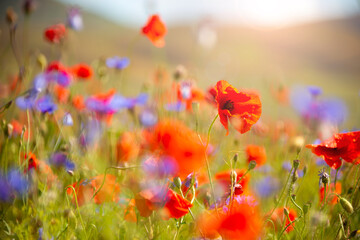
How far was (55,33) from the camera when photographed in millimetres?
1730

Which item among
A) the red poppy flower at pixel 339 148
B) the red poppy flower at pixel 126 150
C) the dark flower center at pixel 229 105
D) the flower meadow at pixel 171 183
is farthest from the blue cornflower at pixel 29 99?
the red poppy flower at pixel 339 148

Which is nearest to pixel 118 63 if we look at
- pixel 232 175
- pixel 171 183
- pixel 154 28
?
pixel 154 28

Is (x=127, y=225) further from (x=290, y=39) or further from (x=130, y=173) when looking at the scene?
(x=290, y=39)

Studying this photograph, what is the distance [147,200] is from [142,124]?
1.92 ft

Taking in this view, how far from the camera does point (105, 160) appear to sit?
1.52m

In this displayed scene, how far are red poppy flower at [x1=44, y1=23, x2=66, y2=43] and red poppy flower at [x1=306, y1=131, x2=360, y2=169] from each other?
1.37 meters

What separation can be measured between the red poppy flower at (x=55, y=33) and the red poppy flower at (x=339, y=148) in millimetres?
1368

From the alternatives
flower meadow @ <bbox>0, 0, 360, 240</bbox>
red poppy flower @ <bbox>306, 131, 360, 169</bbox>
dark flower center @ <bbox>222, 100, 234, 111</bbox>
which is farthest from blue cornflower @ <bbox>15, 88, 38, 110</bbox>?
red poppy flower @ <bbox>306, 131, 360, 169</bbox>

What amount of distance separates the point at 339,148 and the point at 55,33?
4.69 ft

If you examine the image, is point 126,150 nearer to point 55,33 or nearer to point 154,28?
point 154,28

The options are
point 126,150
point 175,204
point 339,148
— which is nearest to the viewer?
point 175,204

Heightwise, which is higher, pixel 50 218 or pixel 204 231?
pixel 204 231

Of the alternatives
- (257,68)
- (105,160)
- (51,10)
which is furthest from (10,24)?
(51,10)

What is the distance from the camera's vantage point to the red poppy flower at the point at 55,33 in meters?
1.71
